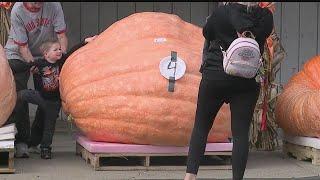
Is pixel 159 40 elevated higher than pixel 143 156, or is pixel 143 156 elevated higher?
pixel 159 40

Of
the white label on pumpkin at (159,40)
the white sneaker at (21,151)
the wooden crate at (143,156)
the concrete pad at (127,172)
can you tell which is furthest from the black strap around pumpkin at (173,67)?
the white sneaker at (21,151)

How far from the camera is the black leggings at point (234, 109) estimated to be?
4.94 m

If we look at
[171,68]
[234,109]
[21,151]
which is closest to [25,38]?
[21,151]

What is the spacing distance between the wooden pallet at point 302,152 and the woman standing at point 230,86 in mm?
1678

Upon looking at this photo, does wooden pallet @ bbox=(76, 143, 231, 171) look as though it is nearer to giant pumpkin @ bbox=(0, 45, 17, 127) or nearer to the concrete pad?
the concrete pad

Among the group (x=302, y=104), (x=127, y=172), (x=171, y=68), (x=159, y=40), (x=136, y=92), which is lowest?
(x=127, y=172)

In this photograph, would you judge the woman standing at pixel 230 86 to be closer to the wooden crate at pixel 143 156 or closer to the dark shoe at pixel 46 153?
the wooden crate at pixel 143 156

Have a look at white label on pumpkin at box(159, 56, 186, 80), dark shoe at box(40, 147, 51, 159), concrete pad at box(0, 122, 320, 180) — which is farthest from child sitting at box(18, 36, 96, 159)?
white label on pumpkin at box(159, 56, 186, 80)

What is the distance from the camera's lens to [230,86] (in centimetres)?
492

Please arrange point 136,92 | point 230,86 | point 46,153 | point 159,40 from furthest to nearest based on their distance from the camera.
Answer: point 46,153, point 159,40, point 136,92, point 230,86

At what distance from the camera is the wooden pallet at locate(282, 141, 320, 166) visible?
6440 mm

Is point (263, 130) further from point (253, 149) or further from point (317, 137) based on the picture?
point (317, 137)

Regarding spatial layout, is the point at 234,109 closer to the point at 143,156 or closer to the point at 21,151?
the point at 143,156

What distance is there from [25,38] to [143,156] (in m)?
1.68
